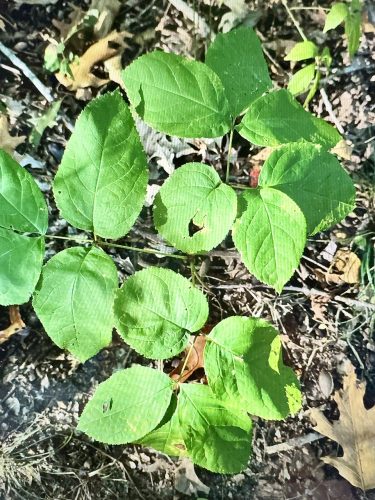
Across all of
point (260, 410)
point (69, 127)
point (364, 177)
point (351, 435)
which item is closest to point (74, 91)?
point (69, 127)

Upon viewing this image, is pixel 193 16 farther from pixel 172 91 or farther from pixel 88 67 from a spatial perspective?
pixel 172 91

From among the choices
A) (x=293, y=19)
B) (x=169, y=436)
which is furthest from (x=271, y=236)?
(x=293, y=19)

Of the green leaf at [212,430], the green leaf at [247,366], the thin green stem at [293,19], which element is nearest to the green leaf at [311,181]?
the green leaf at [247,366]

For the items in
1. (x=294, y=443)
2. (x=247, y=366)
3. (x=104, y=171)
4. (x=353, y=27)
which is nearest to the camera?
(x=104, y=171)

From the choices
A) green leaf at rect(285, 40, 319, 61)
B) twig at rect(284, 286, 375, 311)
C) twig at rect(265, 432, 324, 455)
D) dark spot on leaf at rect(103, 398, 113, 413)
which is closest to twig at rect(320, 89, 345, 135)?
green leaf at rect(285, 40, 319, 61)

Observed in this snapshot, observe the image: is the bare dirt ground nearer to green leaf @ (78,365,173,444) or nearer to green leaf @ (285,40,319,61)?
green leaf @ (285,40,319,61)

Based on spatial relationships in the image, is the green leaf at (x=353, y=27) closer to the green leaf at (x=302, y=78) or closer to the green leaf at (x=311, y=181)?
the green leaf at (x=302, y=78)

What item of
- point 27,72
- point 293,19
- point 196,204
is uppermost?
point 293,19
